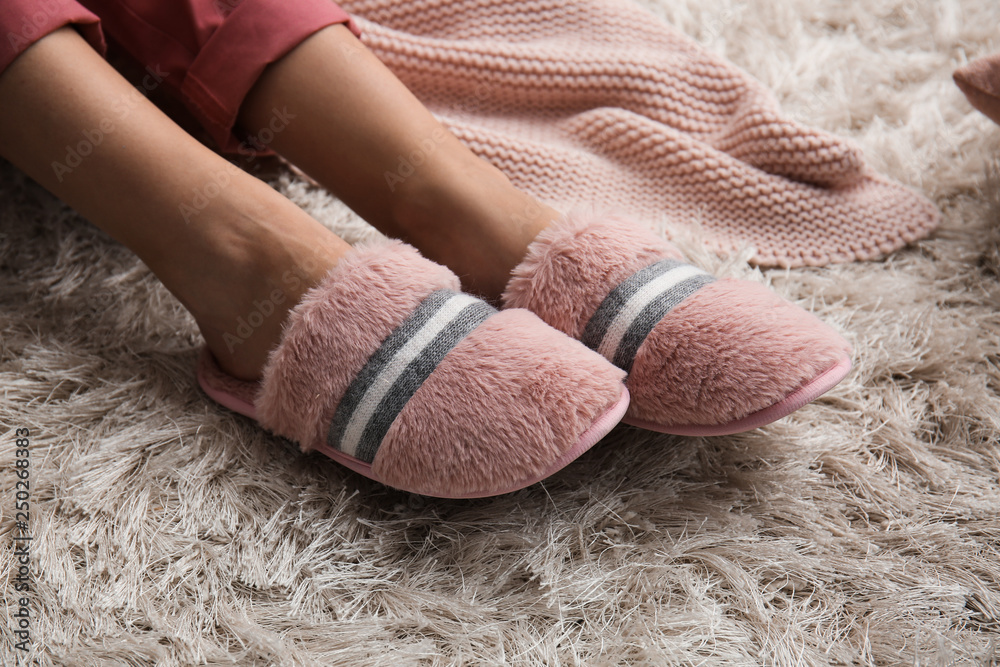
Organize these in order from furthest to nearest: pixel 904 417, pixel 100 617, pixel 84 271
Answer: pixel 84 271, pixel 904 417, pixel 100 617

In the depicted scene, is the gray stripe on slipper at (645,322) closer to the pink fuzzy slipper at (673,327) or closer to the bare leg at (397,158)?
the pink fuzzy slipper at (673,327)

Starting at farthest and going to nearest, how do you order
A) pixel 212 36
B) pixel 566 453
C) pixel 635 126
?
pixel 635 126, pixel 212 36, pixel 566 453

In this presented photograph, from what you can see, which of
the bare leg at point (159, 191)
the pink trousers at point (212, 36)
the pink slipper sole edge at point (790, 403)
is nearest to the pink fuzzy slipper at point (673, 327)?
the pink slipper sole edge at point (790, 403)

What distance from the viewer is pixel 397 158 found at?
645 millimetres

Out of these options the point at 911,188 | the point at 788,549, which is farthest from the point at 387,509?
the point at 911,188

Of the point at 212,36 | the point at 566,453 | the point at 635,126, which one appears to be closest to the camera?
the point at 566,453

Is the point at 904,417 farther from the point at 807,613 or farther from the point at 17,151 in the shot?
the point at 17,151

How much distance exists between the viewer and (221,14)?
0.66m

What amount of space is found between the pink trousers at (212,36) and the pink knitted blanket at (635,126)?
239 millimetres

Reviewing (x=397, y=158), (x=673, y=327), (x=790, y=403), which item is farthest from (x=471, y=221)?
(x=790, y=403)

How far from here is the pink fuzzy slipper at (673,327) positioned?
Result: 1.77 ft

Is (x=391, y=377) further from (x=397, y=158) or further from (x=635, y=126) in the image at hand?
(x=635, y=126)

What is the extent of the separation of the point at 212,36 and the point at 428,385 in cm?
40

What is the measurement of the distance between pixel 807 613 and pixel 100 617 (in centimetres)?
53
